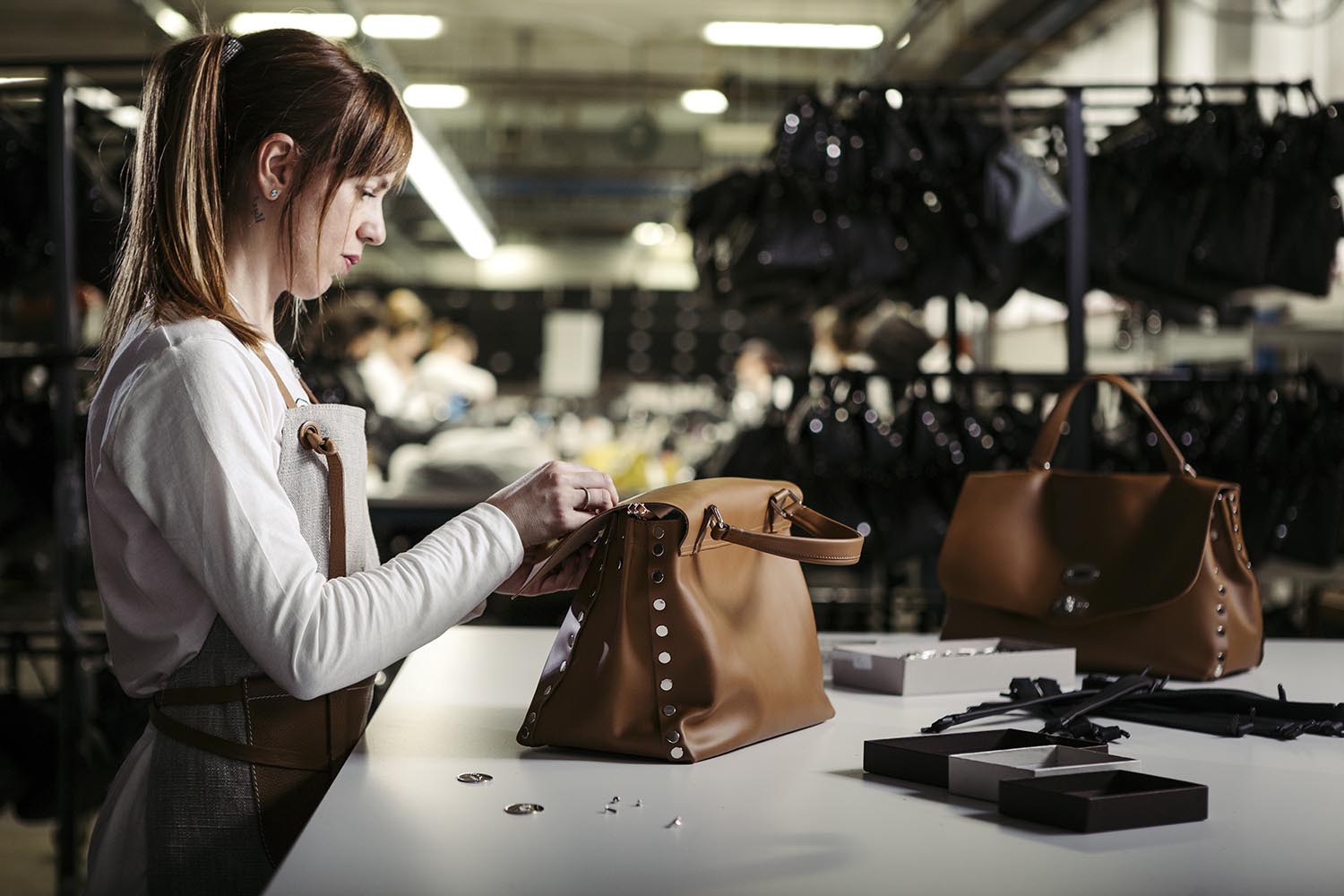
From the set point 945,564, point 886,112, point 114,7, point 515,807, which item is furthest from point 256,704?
point 114,7

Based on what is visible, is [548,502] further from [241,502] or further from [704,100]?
[704,100]

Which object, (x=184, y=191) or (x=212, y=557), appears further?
(x=184, y=191)

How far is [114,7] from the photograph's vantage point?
9.56 m

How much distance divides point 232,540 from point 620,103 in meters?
12.0

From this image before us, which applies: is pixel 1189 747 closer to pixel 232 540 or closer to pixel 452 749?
pixel 452 749

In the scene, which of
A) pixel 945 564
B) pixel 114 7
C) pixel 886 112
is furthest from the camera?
pixel 114 7

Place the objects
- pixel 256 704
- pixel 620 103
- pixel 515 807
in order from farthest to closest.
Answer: pixel 620 103 < pixel 256 704 < pixel 515 807

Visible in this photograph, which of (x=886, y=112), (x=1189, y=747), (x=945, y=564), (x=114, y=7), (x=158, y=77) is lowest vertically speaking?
(x=1189, y=747)

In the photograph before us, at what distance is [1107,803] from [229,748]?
0.76 metres

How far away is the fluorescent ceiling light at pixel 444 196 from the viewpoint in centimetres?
608

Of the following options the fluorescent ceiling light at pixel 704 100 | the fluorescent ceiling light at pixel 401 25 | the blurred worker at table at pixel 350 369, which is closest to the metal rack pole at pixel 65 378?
the blurred worker at table at pixel 350 369

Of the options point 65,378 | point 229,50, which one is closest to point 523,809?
point 229,50

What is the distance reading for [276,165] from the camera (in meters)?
1.22

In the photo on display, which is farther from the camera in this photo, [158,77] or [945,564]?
[945,564]
